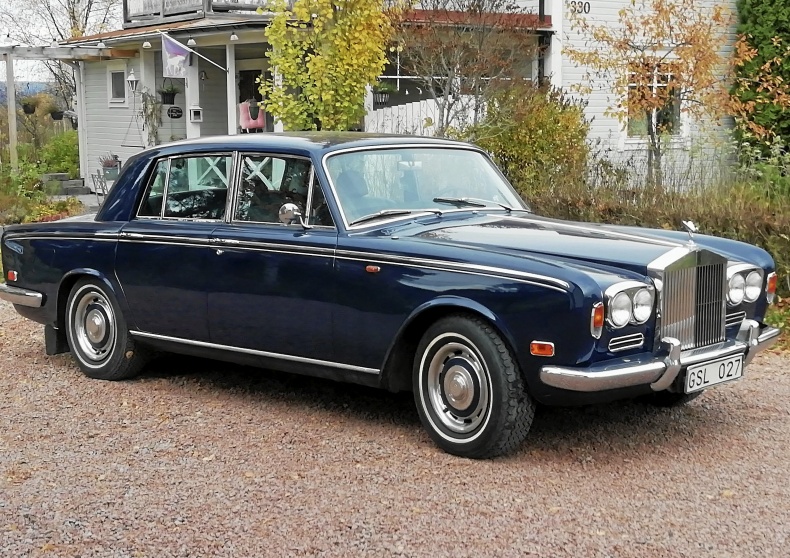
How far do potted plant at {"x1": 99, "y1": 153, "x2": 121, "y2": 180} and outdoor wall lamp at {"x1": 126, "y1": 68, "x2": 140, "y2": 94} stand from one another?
1440 mm

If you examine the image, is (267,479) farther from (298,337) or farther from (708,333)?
(708,333)

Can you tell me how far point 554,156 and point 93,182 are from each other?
480 inches

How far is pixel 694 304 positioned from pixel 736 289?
54 cm

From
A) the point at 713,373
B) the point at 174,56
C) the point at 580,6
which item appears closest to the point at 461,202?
the point at 713,373

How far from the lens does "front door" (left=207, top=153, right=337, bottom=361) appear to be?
5980mm

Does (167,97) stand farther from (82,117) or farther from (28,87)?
(28,87)

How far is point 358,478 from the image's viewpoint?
5.14 meters

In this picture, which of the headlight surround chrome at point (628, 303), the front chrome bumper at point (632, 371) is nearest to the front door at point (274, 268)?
the front chrome bumper at point (632, 371)

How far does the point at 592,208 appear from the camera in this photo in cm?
1026

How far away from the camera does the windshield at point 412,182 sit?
20.1 ft

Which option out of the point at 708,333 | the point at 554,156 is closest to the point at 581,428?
the point at 708,333

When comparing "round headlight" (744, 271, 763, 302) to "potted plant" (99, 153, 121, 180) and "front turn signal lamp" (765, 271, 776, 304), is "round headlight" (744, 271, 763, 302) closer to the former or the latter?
"front turn signal lamp" (765, 271, 776, 304)

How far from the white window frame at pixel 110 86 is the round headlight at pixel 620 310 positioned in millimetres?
18707

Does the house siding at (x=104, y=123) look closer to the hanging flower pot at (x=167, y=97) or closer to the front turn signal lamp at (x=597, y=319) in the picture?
the hanging flower pot at (x=167, y=97)
